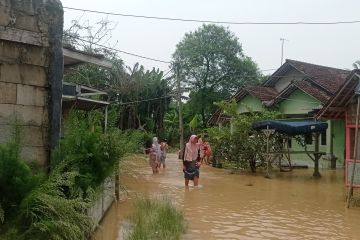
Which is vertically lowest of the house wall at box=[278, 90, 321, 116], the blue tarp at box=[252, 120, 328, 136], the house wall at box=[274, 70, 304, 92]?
the blue tarp at box=[252, 120, 328, 136]

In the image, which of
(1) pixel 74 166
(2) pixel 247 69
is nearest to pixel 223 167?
(1) pixel 74 166

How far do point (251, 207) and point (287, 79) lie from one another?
16.9 m

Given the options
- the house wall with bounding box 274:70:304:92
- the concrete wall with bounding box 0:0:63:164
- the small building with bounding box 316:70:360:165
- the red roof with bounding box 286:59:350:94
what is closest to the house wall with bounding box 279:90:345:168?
the red roof with bounding box 286:59:350:94

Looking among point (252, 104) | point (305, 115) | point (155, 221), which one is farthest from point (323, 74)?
point (155, 221)

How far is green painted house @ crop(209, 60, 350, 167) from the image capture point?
22.0m

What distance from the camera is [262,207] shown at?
1132 centimetres

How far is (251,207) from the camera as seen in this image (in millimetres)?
11297

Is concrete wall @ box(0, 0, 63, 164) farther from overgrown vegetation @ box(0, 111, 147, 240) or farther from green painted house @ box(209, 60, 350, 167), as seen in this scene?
green painted house @ box(209, 60, 350, 167)

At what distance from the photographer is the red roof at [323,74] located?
2327cm

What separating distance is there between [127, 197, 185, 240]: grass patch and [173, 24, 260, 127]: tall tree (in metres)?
29.7

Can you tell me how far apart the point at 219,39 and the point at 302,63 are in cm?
1368

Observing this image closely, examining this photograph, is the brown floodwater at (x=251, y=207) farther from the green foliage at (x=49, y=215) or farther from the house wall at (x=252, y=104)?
the house wall at (x=252, y=104)

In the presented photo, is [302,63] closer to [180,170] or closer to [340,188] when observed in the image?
[180,170]

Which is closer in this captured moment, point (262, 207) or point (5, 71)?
point (5, 71)
